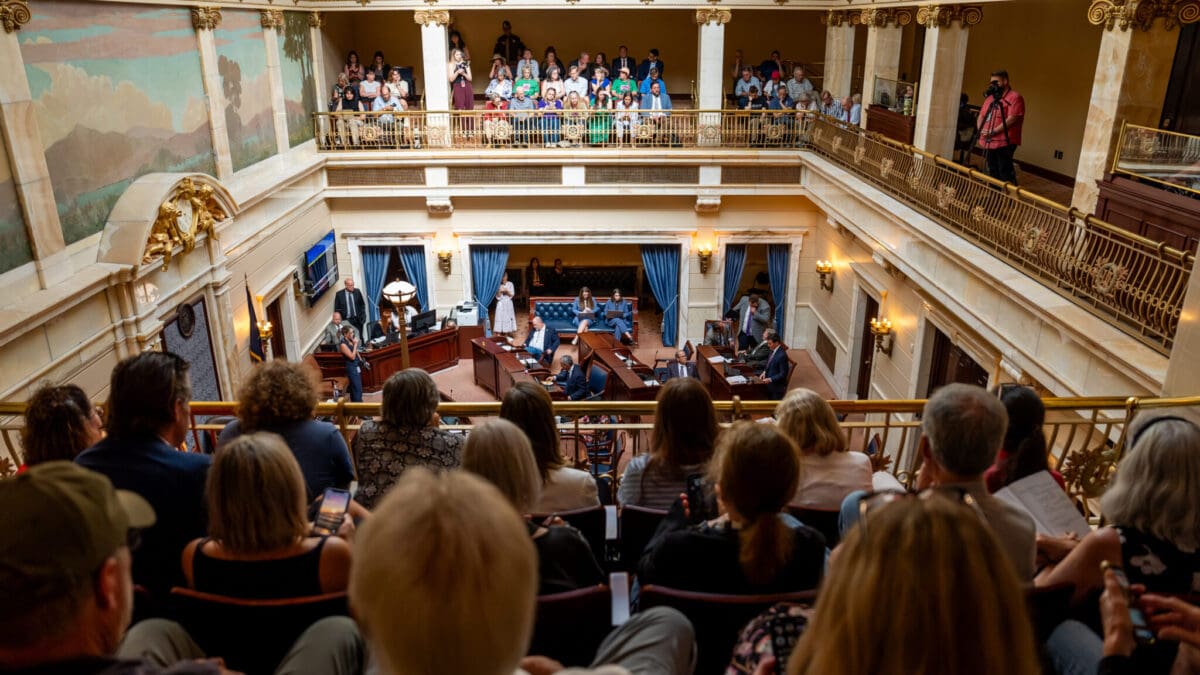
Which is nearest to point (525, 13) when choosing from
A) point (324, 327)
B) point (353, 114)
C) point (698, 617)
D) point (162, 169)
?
point (353, 114)

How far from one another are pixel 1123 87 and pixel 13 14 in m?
9.34

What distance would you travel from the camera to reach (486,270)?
1453 centimetres

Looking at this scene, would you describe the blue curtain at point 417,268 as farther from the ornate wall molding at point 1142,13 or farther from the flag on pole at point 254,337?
the ornate wall molding at point 1142,13

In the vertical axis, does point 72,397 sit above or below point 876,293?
above

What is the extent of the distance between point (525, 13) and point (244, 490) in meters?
15.6

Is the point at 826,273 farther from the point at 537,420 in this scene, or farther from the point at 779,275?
the point at 537,420

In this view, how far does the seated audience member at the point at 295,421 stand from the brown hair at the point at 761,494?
1676 mm

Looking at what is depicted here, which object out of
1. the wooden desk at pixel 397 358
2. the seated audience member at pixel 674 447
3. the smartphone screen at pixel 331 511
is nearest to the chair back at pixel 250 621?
the smartphone screen at pixel 331 511

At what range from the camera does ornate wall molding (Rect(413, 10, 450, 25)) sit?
12.5 metres

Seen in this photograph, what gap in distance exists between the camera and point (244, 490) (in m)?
2.04

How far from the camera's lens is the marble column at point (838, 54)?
43.8 ft

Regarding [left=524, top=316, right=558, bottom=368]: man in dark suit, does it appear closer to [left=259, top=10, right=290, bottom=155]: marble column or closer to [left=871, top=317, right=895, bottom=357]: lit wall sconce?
[left=259, top=10, right=290, bottom=155]: marble column

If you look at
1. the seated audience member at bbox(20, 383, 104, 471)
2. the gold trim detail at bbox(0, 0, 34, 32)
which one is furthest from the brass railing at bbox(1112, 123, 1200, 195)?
the gold trim detail at bbox(0, 0, 34, 32)

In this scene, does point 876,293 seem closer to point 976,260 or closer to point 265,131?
point 976,260
